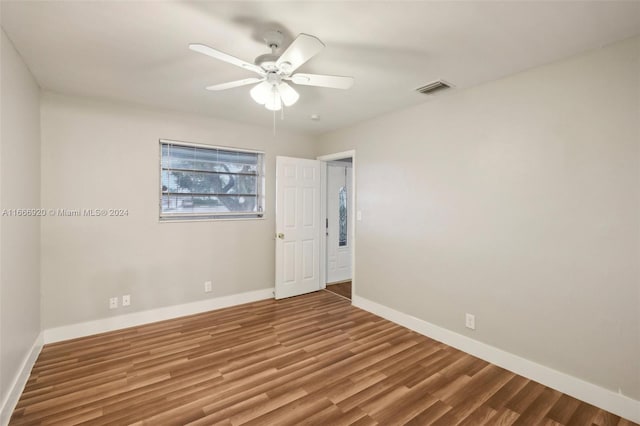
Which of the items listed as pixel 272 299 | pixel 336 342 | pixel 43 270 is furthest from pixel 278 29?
pixel 272 299

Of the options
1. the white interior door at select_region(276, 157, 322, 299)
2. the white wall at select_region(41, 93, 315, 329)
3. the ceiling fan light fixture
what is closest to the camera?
the ceiling fan light fixture

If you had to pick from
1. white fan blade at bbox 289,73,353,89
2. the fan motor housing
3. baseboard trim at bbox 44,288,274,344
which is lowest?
baseboard trim at bbox 44,288,274,344

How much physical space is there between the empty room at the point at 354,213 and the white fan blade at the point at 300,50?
13mm

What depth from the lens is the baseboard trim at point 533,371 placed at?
199cm

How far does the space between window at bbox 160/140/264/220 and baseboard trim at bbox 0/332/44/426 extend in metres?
1.65

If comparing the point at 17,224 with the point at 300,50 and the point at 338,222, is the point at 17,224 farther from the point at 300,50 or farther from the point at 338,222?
the point at 338,222

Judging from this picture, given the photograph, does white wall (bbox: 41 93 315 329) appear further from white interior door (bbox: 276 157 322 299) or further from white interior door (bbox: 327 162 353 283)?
white interior door (bbox: 327 162 353 283)

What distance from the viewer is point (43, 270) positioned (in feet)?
9.65

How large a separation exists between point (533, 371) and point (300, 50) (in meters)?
2.98

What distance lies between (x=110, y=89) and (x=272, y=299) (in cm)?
320

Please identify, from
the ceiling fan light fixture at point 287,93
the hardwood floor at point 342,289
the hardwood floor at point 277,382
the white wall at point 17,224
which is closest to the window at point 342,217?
the hardwood floor at point 342,289

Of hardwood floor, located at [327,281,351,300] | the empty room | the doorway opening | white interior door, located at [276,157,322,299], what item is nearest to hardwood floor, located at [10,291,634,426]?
the empty room

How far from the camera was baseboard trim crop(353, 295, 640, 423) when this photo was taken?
1.99 meters

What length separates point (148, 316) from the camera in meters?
3.46
